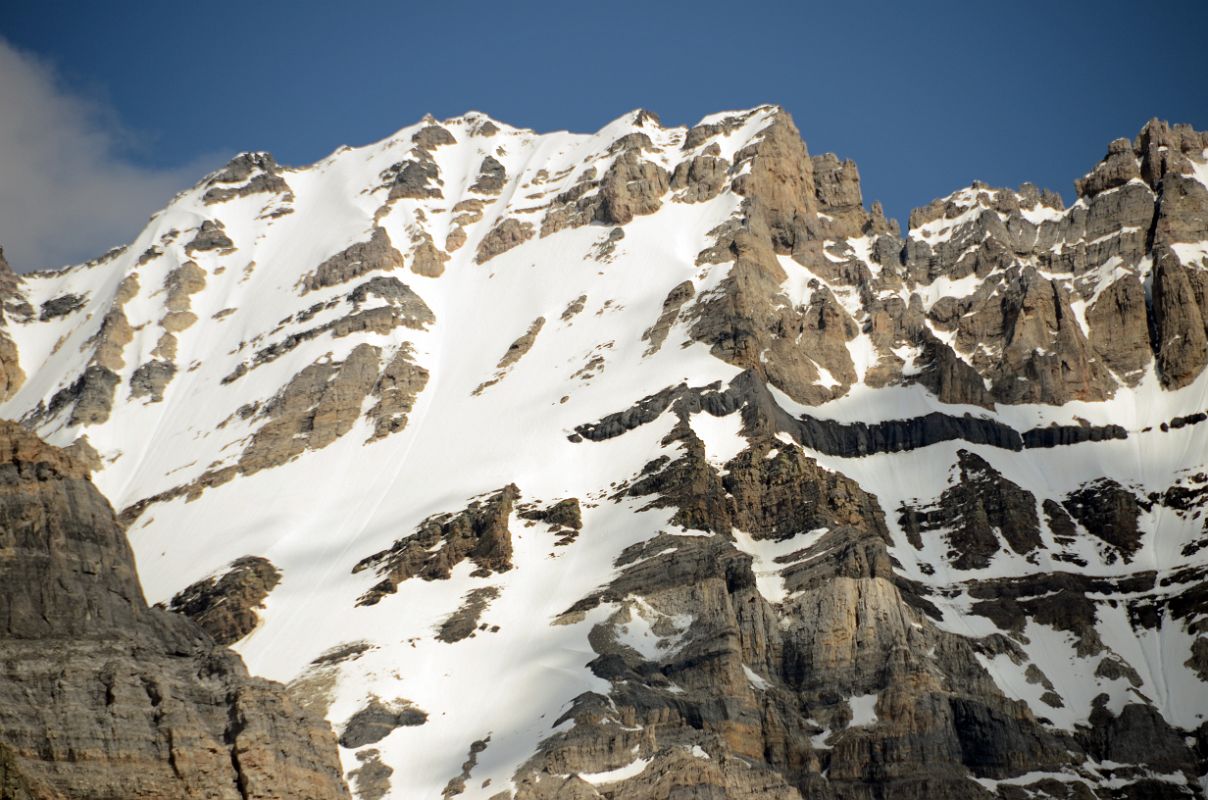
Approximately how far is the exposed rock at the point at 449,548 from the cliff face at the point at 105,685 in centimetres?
7263

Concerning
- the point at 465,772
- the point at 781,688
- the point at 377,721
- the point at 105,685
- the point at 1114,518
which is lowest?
the point at 105,685

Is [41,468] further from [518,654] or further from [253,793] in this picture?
[518,654]

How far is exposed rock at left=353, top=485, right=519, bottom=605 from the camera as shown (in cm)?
18762

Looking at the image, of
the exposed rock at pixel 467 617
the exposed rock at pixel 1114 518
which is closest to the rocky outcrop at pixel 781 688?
the exposed rock at pixel 467 617

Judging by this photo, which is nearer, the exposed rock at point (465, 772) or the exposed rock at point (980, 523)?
the exposed rock at point (465, 772)

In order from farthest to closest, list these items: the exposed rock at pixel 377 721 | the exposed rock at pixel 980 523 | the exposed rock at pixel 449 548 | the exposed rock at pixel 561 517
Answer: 1. the exposed rock at pixel 980 523
2. the exposed rock at pixel 561 517
3. the exposed rock at pixel 449 548
4. the exposed rock at pixel 377 721

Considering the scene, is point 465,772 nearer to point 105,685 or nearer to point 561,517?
point 561,517

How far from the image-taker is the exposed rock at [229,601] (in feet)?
613

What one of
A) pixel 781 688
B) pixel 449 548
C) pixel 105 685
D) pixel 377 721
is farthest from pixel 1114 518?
pixel 105 685

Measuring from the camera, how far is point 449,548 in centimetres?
19088

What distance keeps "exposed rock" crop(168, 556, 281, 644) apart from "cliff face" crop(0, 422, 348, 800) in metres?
72.4

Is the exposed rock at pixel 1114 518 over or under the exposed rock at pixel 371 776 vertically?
over

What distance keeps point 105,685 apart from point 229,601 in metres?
95.0

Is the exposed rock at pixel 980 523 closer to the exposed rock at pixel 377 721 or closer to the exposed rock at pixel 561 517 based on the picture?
the exposed rock at pixel 561 517
